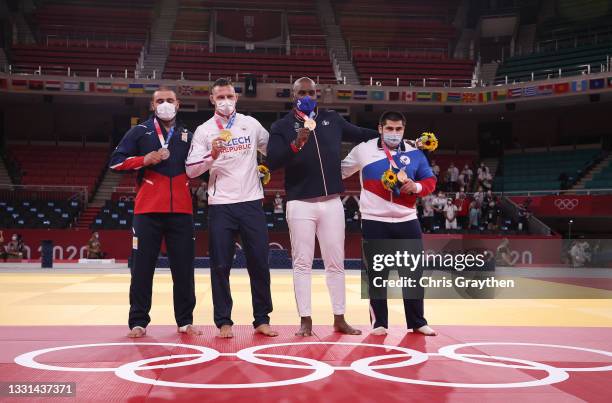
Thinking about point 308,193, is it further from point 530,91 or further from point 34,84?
point 34,84

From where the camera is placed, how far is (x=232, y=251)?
204 inches

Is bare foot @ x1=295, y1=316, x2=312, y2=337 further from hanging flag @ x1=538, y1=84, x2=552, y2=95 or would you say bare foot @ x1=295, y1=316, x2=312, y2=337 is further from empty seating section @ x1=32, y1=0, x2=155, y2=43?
empty seating section @ x1=32, y1=0, x2=155, y2=43

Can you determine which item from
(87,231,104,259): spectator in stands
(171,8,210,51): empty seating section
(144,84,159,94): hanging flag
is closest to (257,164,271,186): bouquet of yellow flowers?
(87,231,104,259): spectator in stands

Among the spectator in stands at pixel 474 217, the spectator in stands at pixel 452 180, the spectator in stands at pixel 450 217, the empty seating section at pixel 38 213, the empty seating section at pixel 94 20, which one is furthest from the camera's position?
the empty seating section at pixel 94 20

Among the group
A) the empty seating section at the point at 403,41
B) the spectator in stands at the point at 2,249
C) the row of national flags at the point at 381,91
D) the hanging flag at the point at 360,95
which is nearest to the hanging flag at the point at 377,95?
the row of national flags at the point at 381,91

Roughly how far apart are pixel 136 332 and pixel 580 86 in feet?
79.8

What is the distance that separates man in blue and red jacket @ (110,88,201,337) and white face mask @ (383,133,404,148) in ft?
6.20

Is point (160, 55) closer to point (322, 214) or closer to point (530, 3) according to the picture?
point (530, 3)

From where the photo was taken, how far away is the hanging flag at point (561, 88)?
24.9m

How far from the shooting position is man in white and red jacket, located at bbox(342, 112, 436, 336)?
523 cm

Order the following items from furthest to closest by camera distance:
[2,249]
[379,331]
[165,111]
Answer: [2,249] → [165,111] → [379,331]

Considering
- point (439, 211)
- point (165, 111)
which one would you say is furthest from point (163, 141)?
point (439, 211)

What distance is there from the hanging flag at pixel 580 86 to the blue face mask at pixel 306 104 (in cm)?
2290

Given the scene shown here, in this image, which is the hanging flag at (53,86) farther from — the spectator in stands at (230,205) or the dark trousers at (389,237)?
the dark trousers at (389,237)
